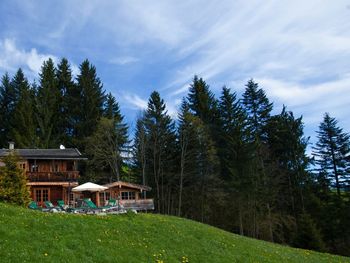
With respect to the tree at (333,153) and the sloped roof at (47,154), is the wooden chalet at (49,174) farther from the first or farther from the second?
the tree at (333,153)

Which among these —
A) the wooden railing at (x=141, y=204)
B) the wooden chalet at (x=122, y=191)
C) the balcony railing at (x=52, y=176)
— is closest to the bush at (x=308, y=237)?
the wooden railing at (x=141, y=204)

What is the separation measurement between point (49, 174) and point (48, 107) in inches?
789

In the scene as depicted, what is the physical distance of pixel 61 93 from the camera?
59.5 m

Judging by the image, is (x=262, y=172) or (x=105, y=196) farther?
(x=262, y=172)

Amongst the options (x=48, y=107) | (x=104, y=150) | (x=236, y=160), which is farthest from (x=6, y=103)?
(x=236, y=160)

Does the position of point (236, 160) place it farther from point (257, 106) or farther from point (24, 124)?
point (24, 124)

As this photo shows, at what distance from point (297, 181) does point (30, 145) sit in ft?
118

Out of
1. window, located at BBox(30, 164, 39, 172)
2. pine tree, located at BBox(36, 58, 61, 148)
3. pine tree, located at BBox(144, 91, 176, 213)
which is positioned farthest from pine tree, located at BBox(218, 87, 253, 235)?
pine tree, located at BBox(36, 58, 61, 148)

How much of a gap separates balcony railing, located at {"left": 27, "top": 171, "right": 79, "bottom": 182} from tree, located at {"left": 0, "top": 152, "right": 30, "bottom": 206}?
1366cm

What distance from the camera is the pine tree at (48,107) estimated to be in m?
53.3

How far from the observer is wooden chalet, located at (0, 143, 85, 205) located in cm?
3878

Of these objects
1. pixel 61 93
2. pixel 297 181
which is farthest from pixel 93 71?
pixel 297 181

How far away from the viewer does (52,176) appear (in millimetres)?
39062

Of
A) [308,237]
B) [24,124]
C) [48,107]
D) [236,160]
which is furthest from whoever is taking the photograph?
[48,107]
